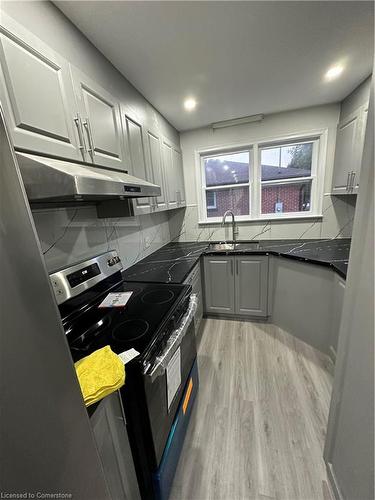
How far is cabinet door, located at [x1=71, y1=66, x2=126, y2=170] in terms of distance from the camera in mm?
1140

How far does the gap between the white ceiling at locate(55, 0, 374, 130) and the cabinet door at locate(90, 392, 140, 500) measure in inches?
72.9

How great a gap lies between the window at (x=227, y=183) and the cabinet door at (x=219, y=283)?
0.91 m

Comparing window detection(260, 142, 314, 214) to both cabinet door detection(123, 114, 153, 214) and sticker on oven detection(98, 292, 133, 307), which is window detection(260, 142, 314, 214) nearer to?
cabinet door detection(123, 114, 153, 214)

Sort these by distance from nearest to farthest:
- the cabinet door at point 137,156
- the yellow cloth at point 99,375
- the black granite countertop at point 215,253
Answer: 1. the yellow cloth at point 99,375
2. the cabinet door at point 137,156
3. the black granite countertop at point 215,253

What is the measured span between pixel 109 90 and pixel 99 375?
5.59 feet

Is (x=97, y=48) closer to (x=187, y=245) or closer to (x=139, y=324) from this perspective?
(x=139, y=324)

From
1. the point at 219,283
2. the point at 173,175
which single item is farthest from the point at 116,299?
the point at 173,175

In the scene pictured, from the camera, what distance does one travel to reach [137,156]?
67.0 inches

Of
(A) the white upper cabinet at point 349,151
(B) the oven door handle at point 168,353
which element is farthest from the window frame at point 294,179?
(B) the oven door handle at point 168,353

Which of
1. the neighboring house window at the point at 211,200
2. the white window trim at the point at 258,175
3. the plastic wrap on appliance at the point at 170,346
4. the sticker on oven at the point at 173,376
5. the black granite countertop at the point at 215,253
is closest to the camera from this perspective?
the plastic wrap on appliance at the point at 170,346

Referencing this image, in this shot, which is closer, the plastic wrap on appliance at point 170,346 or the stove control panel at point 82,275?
the plastic wrap on appliance at point 170,346

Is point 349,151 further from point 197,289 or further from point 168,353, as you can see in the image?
point 168,353

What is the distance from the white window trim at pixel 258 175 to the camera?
2.46m

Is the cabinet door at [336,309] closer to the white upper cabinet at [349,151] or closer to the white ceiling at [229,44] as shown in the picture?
the white upper cabinet at [349,151]
